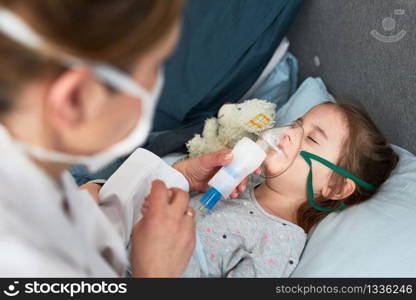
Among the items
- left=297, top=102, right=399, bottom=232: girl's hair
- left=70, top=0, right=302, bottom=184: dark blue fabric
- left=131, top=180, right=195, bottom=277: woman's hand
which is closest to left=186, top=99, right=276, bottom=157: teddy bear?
left=70, top=0, right=302, bottom=184: dark blue fabric

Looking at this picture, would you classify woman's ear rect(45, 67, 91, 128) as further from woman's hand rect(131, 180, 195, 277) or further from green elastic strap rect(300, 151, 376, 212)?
green elastic strap rect(300, 151, 376, 212)

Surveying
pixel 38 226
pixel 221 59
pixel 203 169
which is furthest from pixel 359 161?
pixel 38 226

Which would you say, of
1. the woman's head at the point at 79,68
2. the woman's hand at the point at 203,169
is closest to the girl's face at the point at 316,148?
the woman's hand at the point at 203,169

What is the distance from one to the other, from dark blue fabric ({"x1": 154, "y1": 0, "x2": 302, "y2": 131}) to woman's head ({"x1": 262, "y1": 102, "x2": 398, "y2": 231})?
384 millimetres

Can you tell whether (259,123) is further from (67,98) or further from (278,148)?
(67,98)

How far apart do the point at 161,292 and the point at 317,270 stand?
19.5 inches

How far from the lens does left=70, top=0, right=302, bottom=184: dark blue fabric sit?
175 centimetres

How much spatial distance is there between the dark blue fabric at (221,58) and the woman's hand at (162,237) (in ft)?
2.52

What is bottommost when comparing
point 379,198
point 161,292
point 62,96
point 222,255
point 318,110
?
point 222,255

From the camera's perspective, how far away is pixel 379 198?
142 cm

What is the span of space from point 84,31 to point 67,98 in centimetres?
10

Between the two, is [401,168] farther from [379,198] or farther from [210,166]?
[210,166]

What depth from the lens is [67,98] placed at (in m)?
0.61

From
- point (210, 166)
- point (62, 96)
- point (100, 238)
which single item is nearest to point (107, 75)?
point (62, 96)
